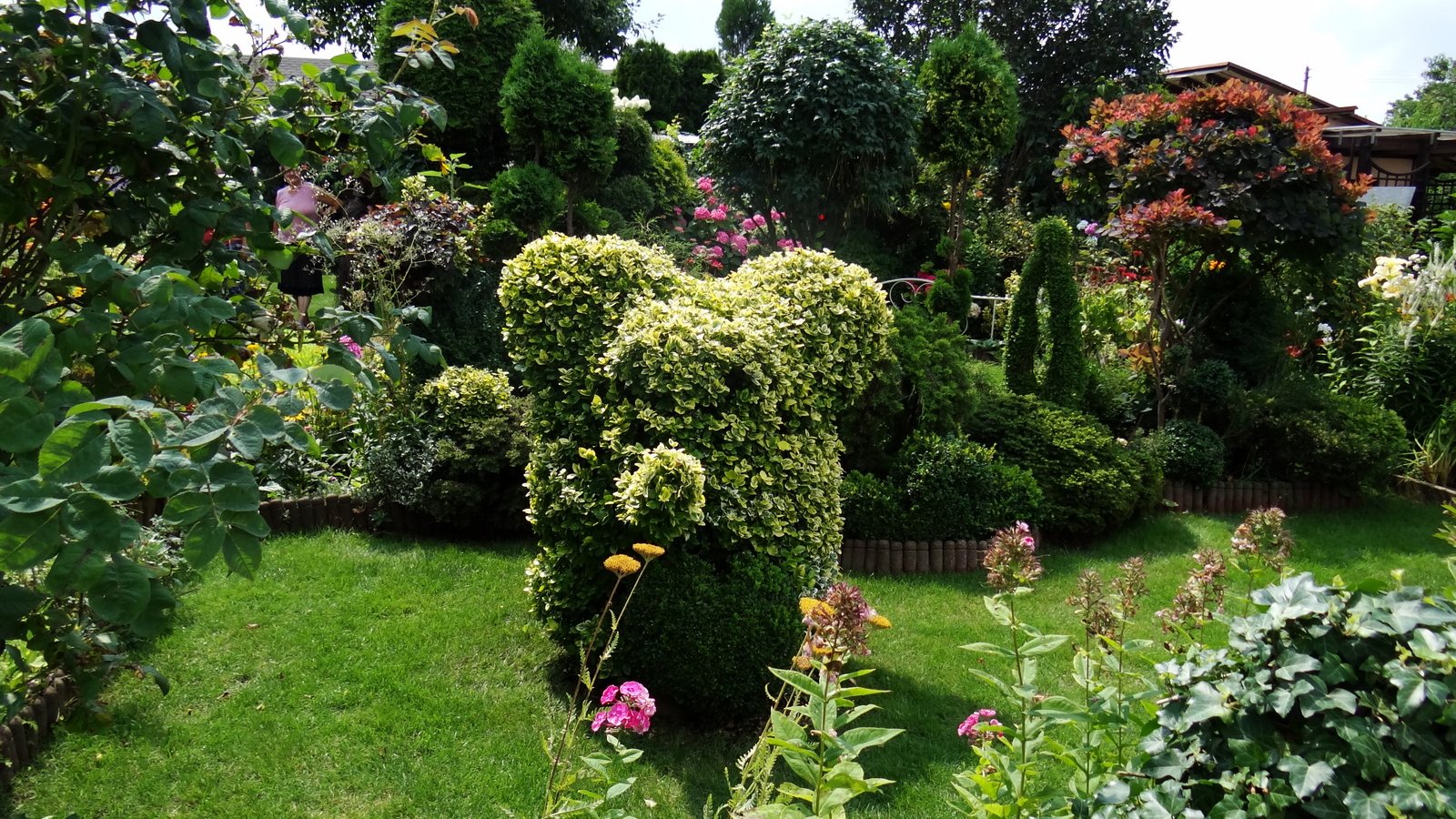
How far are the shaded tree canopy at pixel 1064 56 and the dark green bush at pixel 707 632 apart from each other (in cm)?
1549

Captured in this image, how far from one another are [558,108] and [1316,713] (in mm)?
8418

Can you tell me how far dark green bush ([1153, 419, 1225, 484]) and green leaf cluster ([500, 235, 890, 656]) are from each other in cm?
397

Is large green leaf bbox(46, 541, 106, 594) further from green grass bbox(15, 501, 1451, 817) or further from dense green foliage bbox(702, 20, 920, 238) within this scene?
dense green foliage bbox(702, 20, 920, 238)

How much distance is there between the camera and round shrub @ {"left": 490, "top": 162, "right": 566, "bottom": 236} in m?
8.53

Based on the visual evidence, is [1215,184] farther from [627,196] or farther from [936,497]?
[627,196]

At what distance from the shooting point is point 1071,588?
5891 mm

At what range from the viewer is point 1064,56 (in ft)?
63.3

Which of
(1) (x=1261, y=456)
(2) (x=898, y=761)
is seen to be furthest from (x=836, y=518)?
(1) (x=1261, y=456)

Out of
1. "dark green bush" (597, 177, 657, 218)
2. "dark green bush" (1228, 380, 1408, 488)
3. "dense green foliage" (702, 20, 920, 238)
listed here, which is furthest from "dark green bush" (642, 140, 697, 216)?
"dark green bush" (1228, 380, 1408, 488)

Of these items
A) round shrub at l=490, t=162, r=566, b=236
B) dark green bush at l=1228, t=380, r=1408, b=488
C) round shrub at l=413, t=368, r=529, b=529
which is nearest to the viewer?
round shrub at l=413, t=368, r=529, b=529

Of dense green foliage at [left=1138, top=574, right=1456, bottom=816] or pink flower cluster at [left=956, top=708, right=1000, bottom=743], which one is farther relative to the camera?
pink flower cluster at [left=956, top=708, right=1000, bottom=743]

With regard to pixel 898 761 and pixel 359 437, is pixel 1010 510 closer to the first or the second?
pixel 898 761

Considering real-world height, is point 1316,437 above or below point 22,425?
below

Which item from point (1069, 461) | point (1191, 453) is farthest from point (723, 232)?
point (1069, 461)
